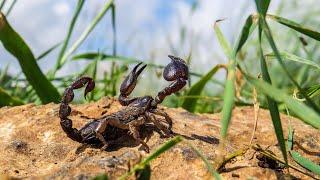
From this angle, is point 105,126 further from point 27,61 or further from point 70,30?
point 70,30

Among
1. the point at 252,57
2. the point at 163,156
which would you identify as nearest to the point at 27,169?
the point at 163,156

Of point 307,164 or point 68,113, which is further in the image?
point 68,113

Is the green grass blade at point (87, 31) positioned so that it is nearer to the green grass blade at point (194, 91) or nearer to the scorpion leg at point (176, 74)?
the green grass blade at point (194, 91)

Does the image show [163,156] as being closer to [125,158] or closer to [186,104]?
[125,158]


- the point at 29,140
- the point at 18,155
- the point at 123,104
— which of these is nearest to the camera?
the point at 18,155

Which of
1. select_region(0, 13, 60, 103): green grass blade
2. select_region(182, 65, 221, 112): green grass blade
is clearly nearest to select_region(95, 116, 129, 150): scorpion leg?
select_region(0, 13, 60, 103): green grass blade

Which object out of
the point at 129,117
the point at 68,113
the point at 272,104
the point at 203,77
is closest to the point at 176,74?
the point at 129,117

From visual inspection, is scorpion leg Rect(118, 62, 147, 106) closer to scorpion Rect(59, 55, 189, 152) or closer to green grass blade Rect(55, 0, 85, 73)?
scorpion Rect(59, 55, 189, 152)
